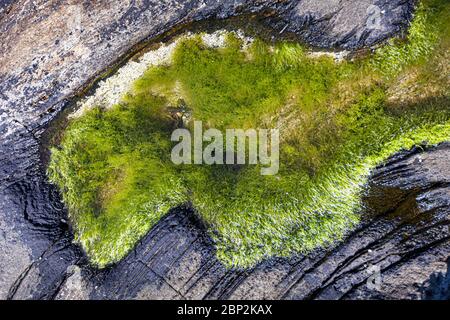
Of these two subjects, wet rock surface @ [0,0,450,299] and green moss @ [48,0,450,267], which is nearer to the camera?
wet rock surface @ [0,0,450,299]

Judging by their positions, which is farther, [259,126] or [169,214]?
[259,126]

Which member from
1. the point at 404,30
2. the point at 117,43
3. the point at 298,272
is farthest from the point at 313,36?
the point at 298,272

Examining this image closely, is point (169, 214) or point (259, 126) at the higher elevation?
point (259, 126)

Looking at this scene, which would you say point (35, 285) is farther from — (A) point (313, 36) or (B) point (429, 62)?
(B) point (429, 62)

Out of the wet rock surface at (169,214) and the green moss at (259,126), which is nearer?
the wet rock surface at (169,214)
